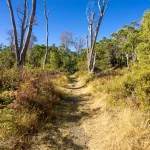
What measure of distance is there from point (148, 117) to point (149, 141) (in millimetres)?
862

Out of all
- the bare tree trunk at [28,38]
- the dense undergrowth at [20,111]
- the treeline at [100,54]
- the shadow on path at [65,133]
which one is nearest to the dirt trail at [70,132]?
the shadow on path at [65,133]

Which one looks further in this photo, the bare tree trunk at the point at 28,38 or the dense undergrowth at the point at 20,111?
the bare tree trunk at the point at 28,38

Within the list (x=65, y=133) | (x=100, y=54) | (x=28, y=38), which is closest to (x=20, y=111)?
(x=65, y=133)

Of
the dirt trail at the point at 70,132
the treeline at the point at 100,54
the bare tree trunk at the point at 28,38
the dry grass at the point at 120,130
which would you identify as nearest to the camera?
the dry grass at the point at 120,130

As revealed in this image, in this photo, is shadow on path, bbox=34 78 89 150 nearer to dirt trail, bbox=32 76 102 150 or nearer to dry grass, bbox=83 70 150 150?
dirt trail, bbox=32 76 102 150

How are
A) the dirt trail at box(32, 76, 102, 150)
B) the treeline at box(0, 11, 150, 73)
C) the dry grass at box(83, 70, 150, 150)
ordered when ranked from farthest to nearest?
the treeline at box(0, 11, 150, 73) → the dirt trail at box(32, 76, 102, 150) → the dry grass at box(83, 70, 150, 150)

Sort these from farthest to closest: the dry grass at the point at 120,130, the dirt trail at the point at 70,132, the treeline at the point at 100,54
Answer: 1. the treeline at the point at 100,54
2. the dirt trail at the point at 70,132
3. the dry grass at the point at 120,130

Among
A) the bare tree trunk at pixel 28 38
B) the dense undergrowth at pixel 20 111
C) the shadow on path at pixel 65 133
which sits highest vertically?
the bare tree trunk at pixel 28 38

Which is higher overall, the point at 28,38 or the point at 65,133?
the point at 28,38

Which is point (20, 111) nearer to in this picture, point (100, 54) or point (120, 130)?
point (120, 130)

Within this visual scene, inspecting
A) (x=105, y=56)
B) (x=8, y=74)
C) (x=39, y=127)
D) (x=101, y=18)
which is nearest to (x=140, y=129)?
(x=39, y=127)

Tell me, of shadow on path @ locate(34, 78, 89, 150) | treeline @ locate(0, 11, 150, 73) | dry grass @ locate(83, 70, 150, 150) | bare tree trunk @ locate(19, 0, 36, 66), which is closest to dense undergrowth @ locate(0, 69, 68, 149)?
shadow on path @ locate(34, 78, 89, 150)

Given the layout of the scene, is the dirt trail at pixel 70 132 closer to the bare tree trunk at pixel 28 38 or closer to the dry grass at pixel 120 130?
the dry grass at pixel 120 130

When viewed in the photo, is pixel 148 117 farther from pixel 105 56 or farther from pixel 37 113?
pixel 105 56
